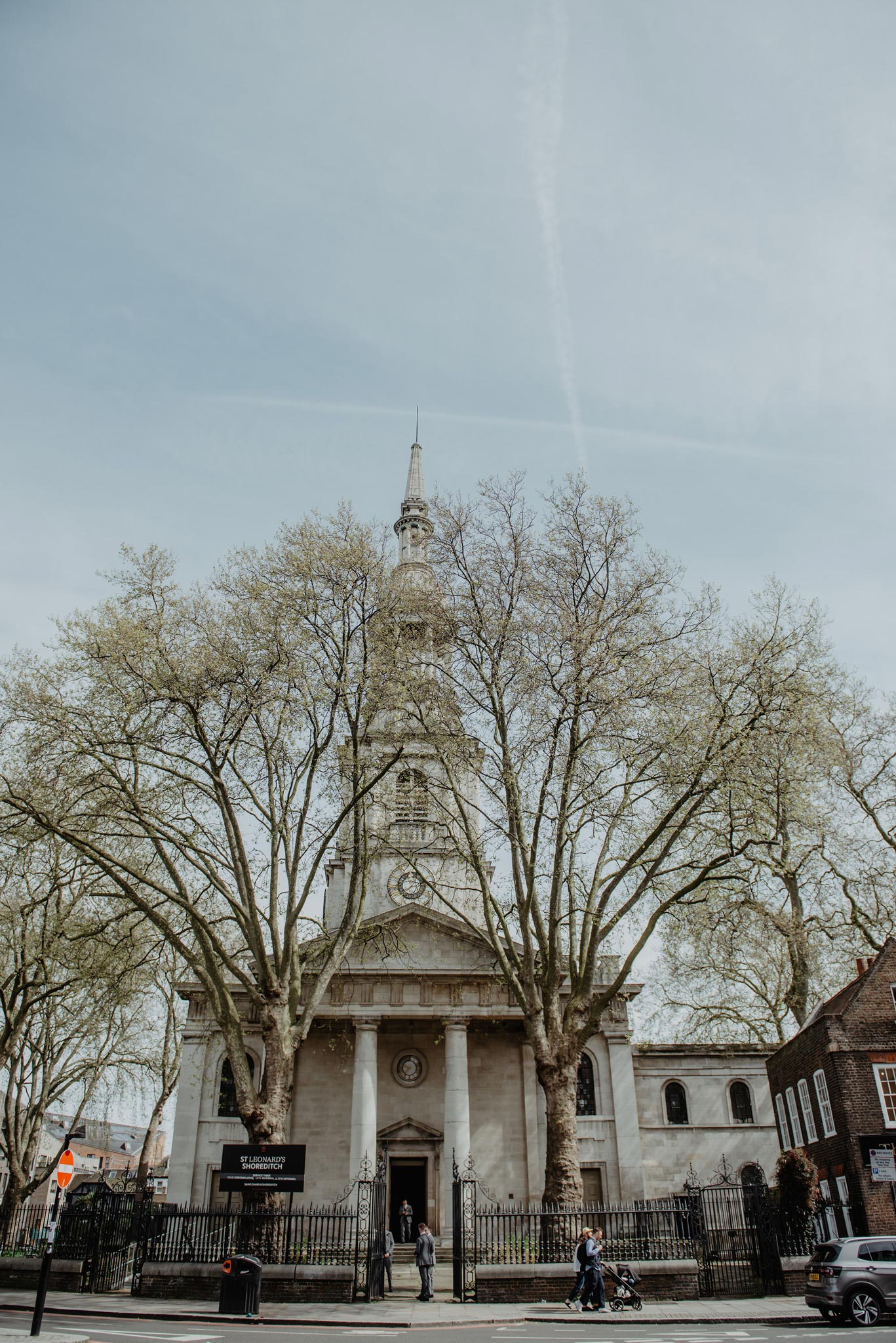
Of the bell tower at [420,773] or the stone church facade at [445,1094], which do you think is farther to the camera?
the stone church facade at [445,1094]

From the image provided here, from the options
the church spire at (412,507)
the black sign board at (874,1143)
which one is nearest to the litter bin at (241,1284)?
the black sign board at (874,1143)

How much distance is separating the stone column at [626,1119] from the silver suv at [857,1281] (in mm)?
15942

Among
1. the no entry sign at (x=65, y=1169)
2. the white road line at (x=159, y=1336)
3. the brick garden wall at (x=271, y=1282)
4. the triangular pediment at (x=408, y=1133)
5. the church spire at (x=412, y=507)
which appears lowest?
the white road line at (x=159, y=1336)

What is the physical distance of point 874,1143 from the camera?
21.5 meters

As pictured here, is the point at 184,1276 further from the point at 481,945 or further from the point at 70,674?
the point at 481,945

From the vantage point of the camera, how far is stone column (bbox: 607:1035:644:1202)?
1192 inches

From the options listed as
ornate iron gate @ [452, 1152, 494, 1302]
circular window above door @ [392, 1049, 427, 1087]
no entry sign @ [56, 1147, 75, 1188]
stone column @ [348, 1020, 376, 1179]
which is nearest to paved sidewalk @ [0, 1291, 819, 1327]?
ornate iron gate @ [452, 1152, 494, 1302]

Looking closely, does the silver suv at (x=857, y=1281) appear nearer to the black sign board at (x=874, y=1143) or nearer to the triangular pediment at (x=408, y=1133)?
the black sign board at (x=874, y=1143)

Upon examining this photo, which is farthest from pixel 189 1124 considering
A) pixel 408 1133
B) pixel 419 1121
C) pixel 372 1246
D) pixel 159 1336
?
Answer: pixel 159 1336

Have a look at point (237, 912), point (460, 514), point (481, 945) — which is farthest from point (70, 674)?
point (481, 945)

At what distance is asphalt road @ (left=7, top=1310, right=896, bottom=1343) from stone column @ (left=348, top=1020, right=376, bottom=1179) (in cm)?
1425

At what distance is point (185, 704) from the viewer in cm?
1988

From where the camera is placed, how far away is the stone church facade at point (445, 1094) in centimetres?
3073

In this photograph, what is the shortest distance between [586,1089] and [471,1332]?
20.6 meters
